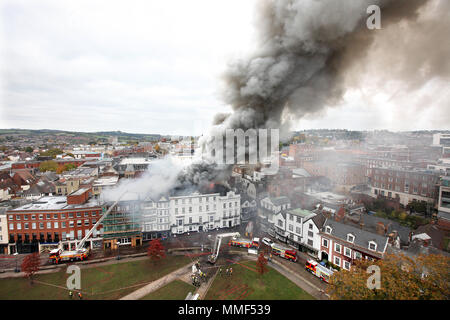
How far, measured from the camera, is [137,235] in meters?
29.0

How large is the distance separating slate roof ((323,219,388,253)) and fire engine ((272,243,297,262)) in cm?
456

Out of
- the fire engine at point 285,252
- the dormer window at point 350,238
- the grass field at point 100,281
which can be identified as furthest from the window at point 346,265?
the grass field at point 100,281

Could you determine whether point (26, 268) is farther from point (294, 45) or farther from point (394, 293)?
point (294, 45)

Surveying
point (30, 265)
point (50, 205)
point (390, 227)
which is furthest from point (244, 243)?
point (50, 205)

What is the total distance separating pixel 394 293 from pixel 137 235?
26.5 m

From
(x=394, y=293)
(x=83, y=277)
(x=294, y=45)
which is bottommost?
(x=83, y=277)

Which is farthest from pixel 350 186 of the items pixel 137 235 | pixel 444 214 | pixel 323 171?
pixel 137 235

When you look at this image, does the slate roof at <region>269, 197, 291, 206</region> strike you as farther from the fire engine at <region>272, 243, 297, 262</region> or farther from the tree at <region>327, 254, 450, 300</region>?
the tree at <region>327, 254, 450, 300</region>

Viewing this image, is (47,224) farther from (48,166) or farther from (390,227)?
(48,166)

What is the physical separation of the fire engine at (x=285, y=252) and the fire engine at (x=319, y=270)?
6.09 ft

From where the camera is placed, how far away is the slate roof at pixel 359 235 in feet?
65.8

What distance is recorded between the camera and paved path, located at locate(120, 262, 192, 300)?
62.1 feet

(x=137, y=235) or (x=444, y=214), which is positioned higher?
(x=444, y=214)
